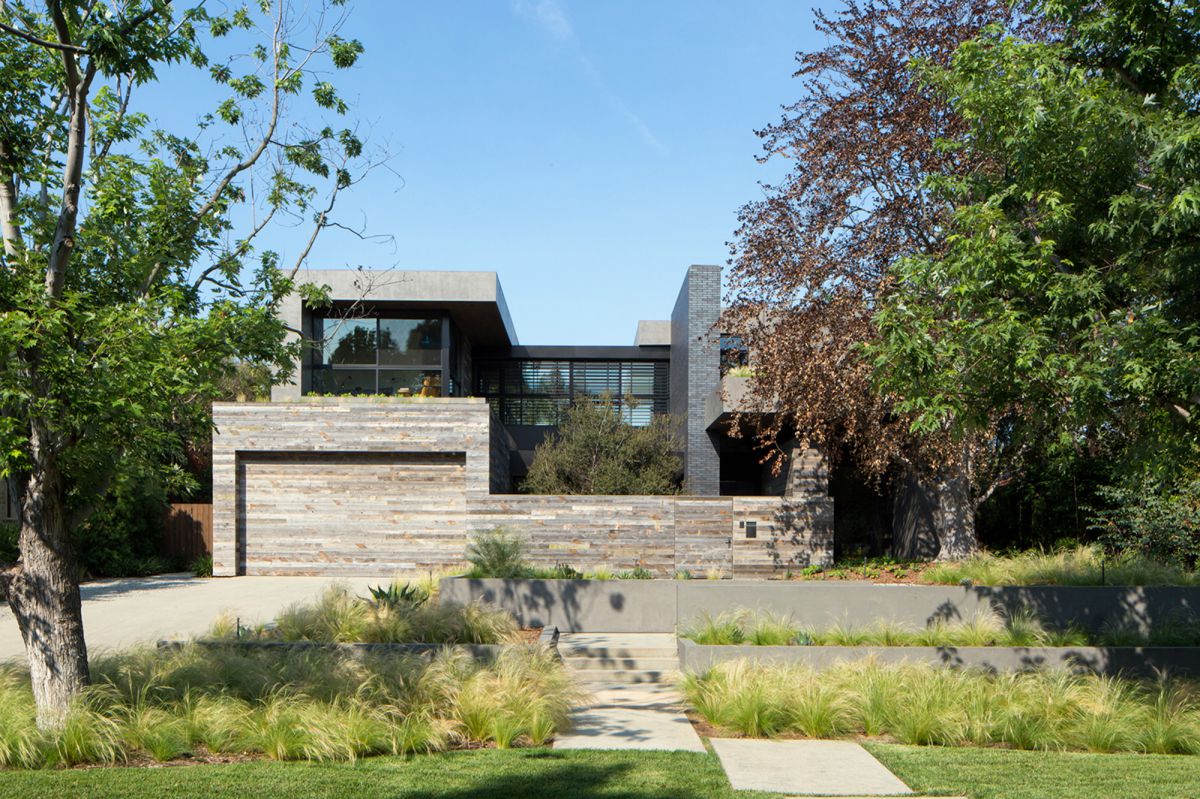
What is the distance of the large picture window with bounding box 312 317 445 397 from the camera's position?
999 inches

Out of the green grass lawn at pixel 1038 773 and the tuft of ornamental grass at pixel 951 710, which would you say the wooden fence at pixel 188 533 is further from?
the green grass lawn at pixel 1038 773

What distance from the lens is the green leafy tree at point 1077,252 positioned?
7535 millimetres

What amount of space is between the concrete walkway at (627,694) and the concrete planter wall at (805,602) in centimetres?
39

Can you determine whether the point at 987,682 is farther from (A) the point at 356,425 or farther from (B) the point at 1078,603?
(A) the point at 356,425

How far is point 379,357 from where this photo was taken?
2555cm

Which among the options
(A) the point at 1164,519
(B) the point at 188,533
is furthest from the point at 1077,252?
(B) the point at 188,533

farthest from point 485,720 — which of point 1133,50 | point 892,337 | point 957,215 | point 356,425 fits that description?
point 356,425

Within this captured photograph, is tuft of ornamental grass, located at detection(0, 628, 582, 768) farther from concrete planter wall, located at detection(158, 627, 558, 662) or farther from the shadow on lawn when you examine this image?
concrete planter wall, located at detection(158, 627, 558, 662)

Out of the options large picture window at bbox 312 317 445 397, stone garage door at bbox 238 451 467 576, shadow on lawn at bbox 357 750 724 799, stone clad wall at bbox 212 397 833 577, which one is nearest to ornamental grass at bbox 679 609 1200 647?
shadow on lawn at bbox 357 750 724 799

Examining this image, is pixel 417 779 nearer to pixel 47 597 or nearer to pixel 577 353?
pixel 47 597

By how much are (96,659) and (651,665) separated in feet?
18.7

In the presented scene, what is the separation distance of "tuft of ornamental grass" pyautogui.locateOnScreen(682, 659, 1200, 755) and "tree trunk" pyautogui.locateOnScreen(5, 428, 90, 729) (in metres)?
5.13

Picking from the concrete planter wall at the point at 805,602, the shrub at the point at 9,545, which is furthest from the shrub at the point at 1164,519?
the shrub at the point at 9,545

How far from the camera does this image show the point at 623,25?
12289 millimetres
